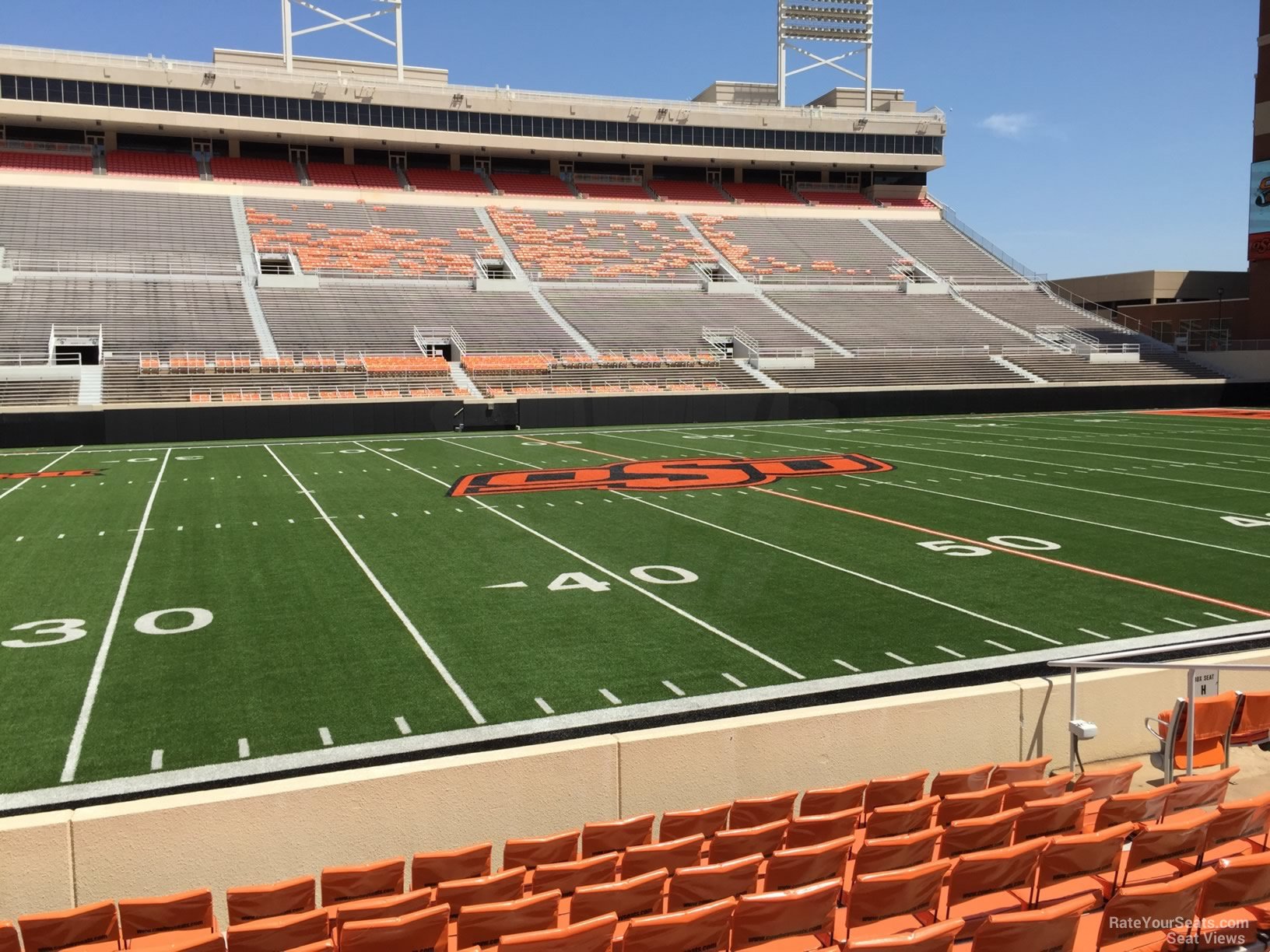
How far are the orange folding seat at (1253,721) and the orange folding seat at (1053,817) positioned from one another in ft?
7.32

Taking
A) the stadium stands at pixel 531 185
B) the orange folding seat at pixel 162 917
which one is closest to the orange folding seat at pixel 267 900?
the orange folding seat at pixel 162 917

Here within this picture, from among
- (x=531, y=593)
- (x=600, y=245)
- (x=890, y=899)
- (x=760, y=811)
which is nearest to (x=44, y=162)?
(x=600, y=245)

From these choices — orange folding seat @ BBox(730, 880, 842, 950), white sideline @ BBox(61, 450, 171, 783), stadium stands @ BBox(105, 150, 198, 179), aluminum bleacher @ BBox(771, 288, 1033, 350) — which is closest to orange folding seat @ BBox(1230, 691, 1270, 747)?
orange folding seat @ BBox(730, 880, 842, 950)

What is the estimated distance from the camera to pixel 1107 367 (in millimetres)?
40594

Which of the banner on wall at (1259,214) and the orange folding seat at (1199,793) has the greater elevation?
Result: the banner on wall at (1259,214)

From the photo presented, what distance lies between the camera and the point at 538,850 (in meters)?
5.16

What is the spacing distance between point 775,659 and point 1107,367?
37.2 m

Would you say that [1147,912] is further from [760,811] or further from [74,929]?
[74,929]

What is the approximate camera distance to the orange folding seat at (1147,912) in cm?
389

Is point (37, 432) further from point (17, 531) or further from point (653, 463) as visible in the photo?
point (653, 463)

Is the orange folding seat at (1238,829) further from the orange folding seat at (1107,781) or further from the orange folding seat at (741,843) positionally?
the orange folding seat at (741,843)

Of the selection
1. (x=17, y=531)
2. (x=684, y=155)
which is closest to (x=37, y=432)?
(x=17, y=531)

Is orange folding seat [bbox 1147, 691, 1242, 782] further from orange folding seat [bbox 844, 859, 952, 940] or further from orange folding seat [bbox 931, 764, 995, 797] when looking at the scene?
orange folding seat [bbox 844, 859, 952, 940]

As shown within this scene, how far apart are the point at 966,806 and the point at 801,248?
4884 cm
